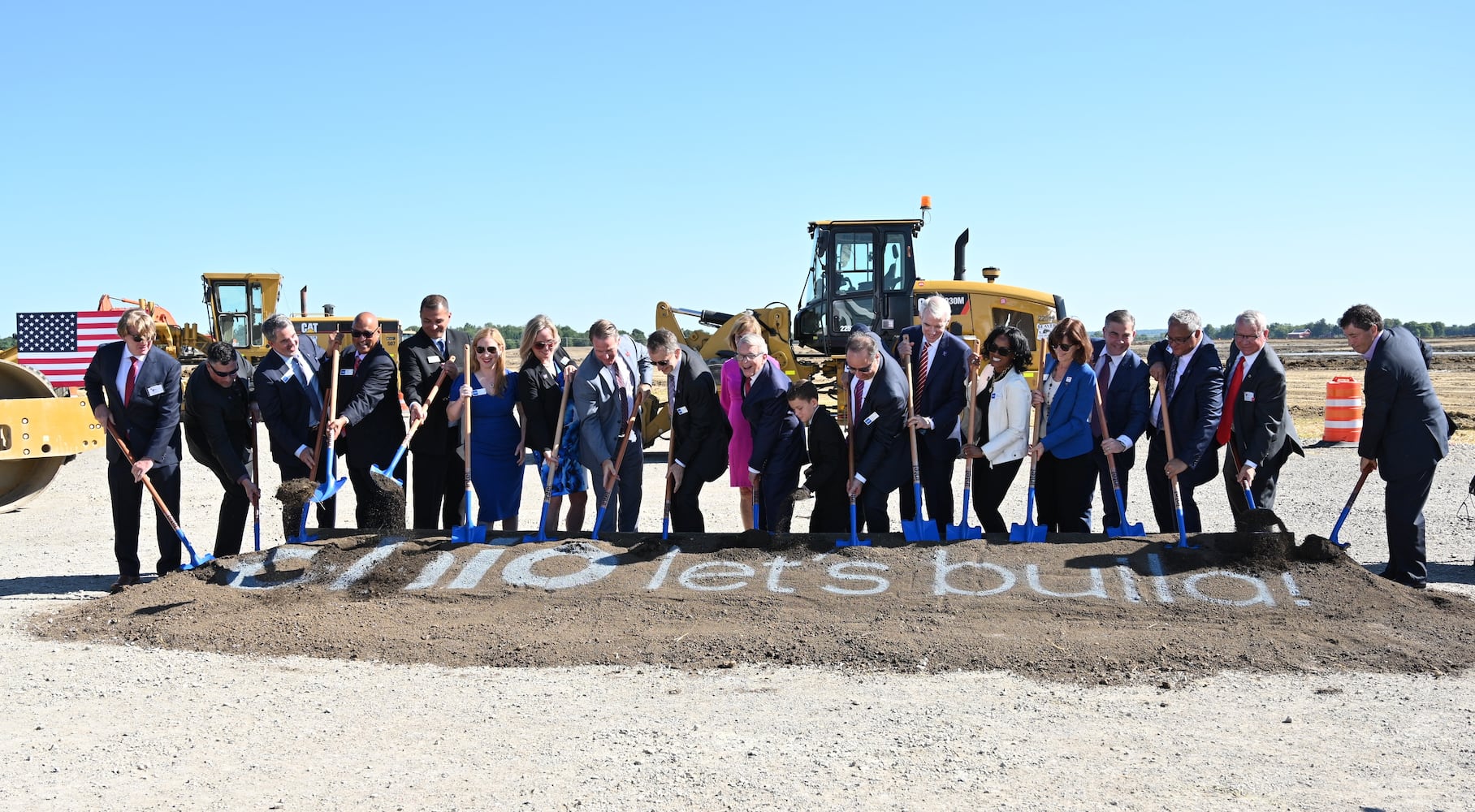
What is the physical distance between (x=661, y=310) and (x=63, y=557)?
8751 millimetres

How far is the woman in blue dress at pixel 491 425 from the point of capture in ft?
24.1

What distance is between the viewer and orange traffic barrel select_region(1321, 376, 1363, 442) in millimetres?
14922

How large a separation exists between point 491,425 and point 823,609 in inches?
96.4

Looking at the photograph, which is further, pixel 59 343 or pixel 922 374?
pixel 59 343

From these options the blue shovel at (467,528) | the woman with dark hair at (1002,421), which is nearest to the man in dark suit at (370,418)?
the blue shovel at (467,528)

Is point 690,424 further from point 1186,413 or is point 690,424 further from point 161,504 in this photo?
point 161,504

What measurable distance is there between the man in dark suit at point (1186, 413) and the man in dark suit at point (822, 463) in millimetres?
1886

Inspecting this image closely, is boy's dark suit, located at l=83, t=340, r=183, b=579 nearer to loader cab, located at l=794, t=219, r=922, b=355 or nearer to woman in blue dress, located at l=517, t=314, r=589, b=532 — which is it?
woman in blue dress, located at l=517, t=314, r=589, b=532

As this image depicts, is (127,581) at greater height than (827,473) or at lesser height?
lesser

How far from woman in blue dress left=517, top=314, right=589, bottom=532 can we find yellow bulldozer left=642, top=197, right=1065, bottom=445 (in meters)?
8.24

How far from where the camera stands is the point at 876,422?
7199 mm

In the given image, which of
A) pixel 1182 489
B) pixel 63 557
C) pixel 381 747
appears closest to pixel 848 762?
pixel 381 747

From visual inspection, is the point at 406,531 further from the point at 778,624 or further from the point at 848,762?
the point at 848,762

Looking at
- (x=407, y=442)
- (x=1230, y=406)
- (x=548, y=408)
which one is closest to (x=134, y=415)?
(x=407, y=442)
